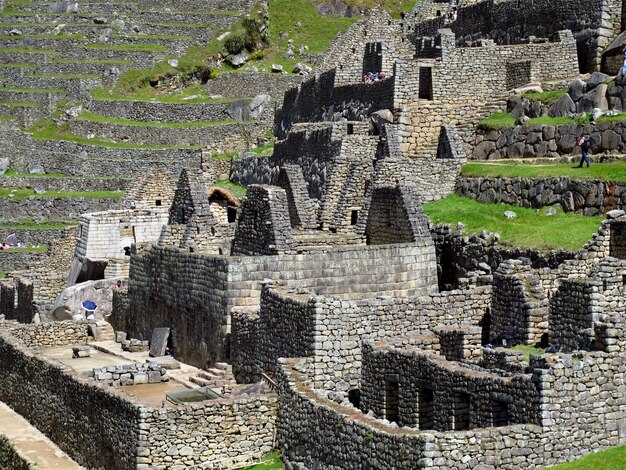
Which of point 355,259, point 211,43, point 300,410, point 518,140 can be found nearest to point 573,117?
point 518,140

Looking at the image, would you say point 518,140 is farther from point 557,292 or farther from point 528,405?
point 528,405

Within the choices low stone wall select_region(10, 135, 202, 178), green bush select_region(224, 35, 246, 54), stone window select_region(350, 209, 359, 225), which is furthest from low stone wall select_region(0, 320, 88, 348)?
green bush select_region(224, 35, 246, 54)

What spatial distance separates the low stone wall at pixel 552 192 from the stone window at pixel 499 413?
28.2 feet

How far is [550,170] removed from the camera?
28.8 meters

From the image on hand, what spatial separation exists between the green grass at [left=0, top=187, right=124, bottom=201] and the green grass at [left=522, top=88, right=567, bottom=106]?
32.3 metres

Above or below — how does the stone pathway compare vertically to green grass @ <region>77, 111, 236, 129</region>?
below

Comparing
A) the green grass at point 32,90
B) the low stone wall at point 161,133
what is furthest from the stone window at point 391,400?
the green grass at point 32,90

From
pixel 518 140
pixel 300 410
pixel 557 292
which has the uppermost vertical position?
pixel 518 140

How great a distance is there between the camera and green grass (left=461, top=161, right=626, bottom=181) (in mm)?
27391

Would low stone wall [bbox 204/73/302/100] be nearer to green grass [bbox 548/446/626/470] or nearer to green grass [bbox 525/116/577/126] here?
green grass [bbox 525/116/577/126]

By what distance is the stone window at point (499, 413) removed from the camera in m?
18.6

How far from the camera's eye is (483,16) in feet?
147

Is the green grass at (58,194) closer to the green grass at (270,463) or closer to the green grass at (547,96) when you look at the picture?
the green grass at (547,96)

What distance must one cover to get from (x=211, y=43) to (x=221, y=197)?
161ft
